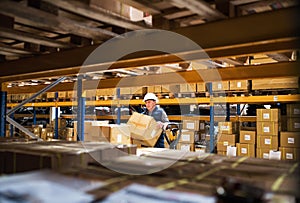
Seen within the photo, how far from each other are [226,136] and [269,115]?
3.51 ft

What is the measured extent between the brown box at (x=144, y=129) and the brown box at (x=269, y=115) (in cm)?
230

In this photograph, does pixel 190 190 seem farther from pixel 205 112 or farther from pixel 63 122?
pixel 63 122

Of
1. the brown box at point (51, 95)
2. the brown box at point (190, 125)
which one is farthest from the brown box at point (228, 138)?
the brown box at point (51, 95)

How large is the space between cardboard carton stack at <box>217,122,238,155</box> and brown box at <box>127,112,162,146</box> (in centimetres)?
203

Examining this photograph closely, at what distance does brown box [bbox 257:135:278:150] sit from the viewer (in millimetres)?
6263

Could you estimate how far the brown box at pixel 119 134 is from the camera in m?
5.34

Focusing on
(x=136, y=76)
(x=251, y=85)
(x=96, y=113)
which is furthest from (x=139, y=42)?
(x=96, y=113)

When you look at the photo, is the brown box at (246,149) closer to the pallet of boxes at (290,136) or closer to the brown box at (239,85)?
the pallet of boxes at (290,136)

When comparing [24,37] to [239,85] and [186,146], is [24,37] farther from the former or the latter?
[186,146]

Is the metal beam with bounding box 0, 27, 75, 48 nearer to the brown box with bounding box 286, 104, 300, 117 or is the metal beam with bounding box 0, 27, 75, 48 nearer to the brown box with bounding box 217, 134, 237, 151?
the brown box with bounding box 217, 134, 237, 151

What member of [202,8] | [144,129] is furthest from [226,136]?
[202,8]

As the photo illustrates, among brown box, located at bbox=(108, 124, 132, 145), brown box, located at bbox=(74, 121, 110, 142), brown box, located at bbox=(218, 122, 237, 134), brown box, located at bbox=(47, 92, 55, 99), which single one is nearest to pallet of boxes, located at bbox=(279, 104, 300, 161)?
brown box, located at bbox=(218, 122, 237, 134)

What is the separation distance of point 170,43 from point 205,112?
7.34 m

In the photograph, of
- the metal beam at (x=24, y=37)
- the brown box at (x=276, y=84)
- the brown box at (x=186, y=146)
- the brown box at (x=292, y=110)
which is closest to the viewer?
the metal beam at (x=24, y=37)
